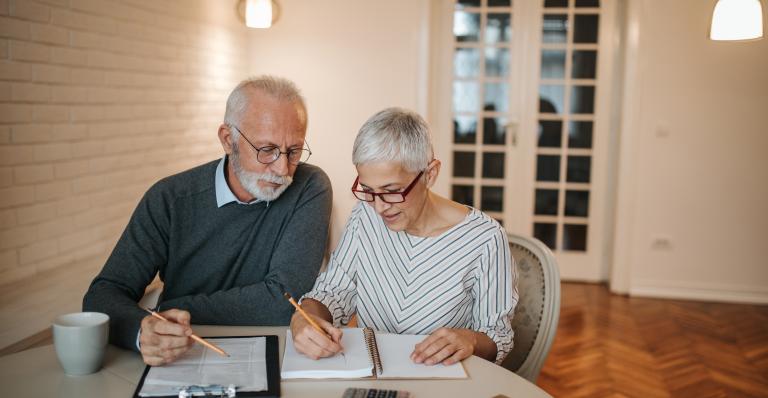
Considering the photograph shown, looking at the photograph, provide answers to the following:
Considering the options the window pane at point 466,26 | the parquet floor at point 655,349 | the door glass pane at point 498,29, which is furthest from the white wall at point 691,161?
the window pane at point 466,26

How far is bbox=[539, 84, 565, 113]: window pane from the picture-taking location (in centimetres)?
536

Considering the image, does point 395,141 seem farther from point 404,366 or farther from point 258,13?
point 258,13

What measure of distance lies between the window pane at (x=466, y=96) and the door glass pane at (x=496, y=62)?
0.53ft

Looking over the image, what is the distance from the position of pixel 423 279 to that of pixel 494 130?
3.82 metres

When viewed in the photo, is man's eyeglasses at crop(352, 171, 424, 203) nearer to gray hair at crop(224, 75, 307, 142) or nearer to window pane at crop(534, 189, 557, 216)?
gray hair at crop(224, 75, 307, 142)

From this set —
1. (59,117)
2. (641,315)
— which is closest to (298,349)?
(59,117)

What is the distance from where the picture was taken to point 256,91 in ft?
6.54

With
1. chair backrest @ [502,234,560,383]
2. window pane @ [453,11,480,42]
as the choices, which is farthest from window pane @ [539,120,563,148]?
chair backrest @ [502,234,560,383]

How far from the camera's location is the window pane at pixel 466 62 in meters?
5.45

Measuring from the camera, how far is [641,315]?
15.1 feet

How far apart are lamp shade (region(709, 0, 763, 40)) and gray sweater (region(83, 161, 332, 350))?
2.55m

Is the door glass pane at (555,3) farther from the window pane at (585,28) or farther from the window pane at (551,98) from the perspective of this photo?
the window pane at (551,98)

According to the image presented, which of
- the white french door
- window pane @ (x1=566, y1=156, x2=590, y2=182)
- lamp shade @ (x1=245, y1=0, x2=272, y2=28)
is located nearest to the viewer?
lamp shade @ (x1=245, y1=0, x2=272, y2=28)

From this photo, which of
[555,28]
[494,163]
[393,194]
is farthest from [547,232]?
[393,194]
